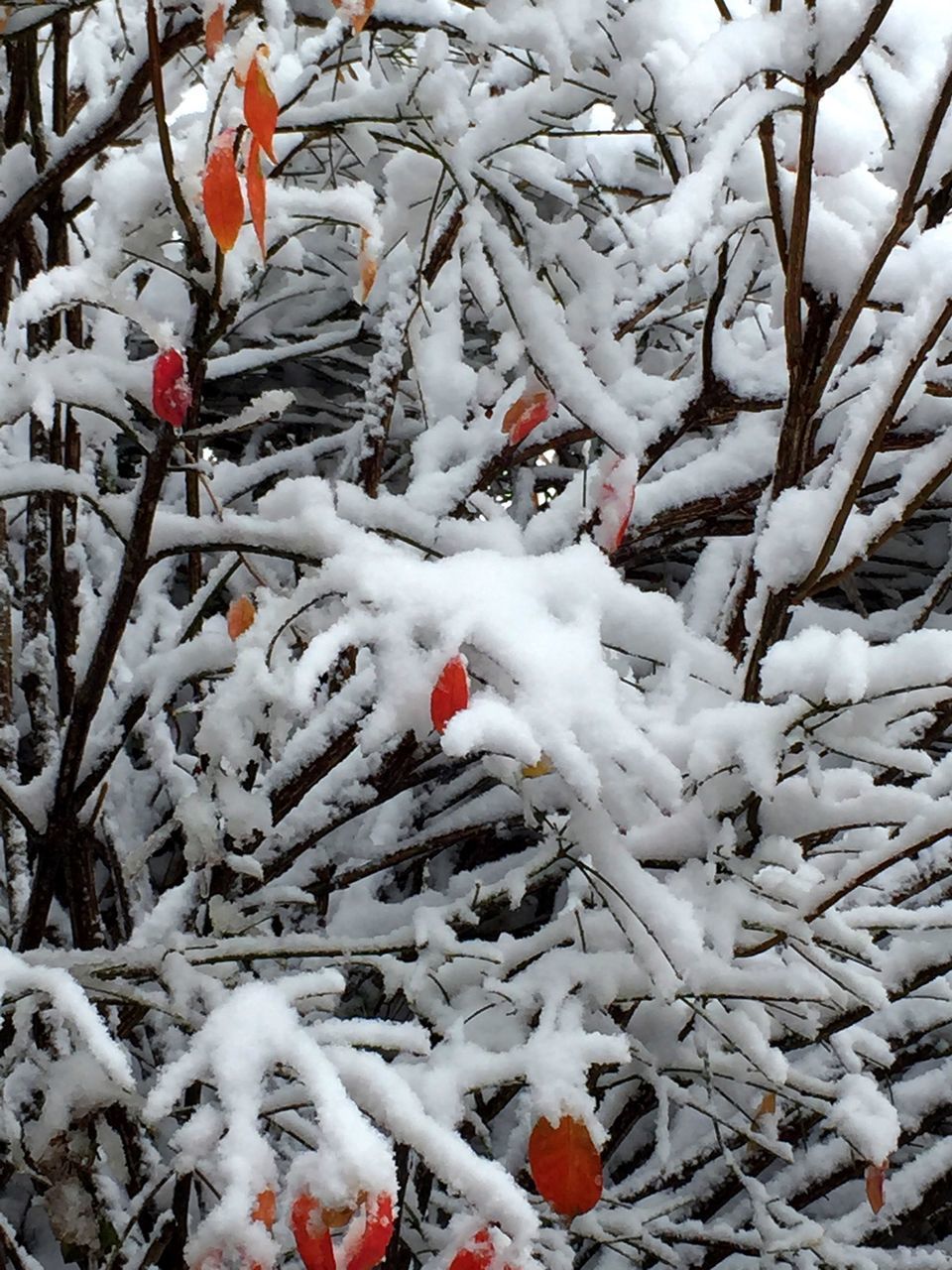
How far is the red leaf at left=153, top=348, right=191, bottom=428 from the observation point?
0.88m

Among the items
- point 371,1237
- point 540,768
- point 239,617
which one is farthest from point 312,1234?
point 239,617

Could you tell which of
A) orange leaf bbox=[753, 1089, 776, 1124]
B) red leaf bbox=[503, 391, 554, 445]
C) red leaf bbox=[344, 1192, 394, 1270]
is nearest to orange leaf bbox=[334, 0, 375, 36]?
red leaf bbox=[503, 391, 554, 445]

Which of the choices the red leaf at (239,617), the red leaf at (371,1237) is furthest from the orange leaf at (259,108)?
the red leaf at (371,1237)

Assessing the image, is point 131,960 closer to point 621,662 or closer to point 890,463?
point 621,662

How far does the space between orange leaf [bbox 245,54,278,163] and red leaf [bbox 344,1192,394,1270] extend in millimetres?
720

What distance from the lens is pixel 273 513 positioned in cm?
104

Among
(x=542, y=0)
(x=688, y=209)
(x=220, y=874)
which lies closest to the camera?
(x=688, y=209)

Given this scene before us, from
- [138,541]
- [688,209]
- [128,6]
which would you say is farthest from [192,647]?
[128,6]

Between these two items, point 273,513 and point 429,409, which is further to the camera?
point 429,409

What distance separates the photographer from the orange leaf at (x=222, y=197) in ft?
2.52

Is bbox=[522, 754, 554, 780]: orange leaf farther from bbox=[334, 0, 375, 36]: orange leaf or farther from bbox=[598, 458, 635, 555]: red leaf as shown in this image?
bbox=[334, 0, 375, 36]: orange leaf

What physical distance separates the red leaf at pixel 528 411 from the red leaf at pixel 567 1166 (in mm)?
665

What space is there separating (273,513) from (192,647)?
0.18 m

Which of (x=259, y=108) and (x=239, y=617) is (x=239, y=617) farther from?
(x=259, y=108)
